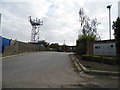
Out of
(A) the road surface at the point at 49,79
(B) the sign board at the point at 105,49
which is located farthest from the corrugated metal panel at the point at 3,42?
(A) the road surface at the point at 49,79

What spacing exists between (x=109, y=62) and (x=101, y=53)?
434cm

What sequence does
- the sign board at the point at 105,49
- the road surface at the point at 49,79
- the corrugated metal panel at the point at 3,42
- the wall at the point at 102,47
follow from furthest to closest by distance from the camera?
the corrugated metal panel at the point at 3,42 < the wall at the point at 102,47 < the sign board at the point at 105,49 < the road surface at the point at 49,79

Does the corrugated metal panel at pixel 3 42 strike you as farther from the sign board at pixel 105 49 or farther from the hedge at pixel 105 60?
the sign board at pixel 105 49

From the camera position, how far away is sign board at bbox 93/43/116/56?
1620 centimetres

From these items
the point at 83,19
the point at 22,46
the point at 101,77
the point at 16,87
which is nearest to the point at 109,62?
the point at 101,77

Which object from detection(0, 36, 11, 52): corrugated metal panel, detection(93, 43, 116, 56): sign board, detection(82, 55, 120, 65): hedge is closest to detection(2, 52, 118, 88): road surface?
detection(82, 55, 120, 65): hedge

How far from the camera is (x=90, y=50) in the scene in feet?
64.6

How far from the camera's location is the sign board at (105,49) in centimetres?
1620

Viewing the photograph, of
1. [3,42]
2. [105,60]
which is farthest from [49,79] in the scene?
[3,42]

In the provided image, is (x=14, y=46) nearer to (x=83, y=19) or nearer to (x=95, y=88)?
(x=83, y=19)

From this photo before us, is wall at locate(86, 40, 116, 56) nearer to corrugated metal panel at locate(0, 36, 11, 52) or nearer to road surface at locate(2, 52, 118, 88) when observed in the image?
road surface at locate(2, 52, 118, 88)

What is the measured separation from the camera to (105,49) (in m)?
17.2

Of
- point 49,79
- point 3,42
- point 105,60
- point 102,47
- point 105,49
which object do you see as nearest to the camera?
point 49,79

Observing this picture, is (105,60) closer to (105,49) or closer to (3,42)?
(105,49)
